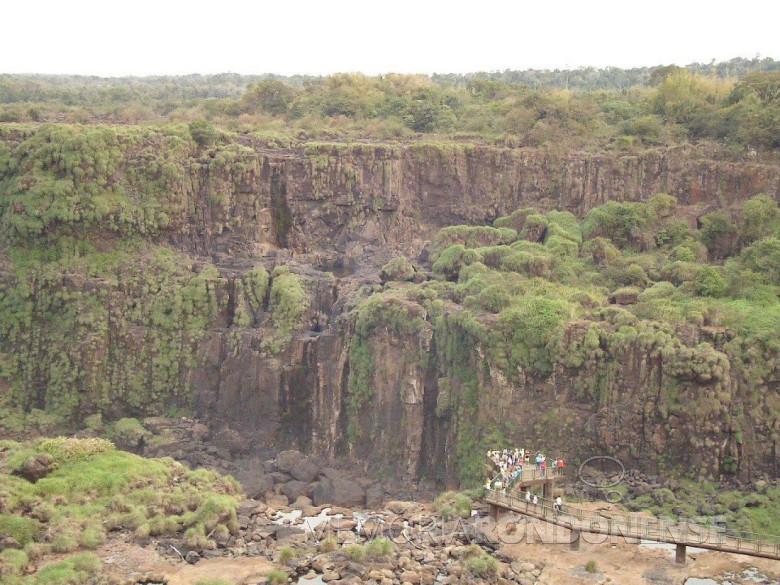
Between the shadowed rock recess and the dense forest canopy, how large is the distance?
2142 mm

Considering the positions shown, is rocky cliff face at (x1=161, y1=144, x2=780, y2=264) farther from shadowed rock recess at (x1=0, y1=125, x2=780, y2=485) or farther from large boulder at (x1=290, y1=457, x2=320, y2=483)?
large boulder at (x1=290, y1=457, x2=320, y2=483)

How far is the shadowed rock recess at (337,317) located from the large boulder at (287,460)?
4.69 feet

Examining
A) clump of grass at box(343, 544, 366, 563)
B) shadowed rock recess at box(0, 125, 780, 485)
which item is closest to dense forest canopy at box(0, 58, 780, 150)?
shadowed rock recess at box(0, 125, 780, 485)

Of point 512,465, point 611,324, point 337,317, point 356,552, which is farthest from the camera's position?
point 337,317

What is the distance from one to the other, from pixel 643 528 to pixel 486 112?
3460cm

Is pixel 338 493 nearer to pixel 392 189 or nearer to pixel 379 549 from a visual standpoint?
pixel 379 549

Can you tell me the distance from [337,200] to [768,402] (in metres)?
23.4

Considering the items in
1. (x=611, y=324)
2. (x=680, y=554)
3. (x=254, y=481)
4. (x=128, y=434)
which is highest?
(x=611, y=324)

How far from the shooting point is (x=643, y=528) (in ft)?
125

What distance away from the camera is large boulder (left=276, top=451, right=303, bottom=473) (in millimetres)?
48562

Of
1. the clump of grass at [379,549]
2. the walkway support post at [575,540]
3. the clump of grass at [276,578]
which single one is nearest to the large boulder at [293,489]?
the clump of grass at [379,549]

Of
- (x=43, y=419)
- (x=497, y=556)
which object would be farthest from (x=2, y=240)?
(x=497, y=556)

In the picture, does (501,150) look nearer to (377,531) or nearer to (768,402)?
(768,402)

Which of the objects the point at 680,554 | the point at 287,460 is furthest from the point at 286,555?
the point at 287,460
